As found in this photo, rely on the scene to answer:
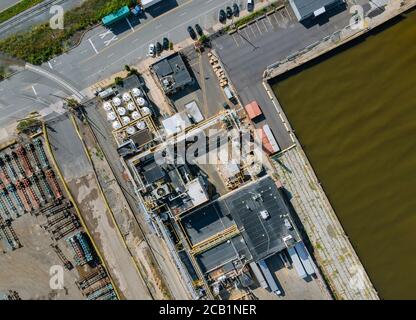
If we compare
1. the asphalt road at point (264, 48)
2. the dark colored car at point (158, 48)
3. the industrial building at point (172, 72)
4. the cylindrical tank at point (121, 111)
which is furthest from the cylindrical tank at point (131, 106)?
the asphalt road at point (264, 48)

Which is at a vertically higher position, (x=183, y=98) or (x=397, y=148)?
(x=183, y=98)

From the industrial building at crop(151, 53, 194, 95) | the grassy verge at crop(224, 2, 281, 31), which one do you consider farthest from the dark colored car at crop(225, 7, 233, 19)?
the industrial building at crop(151, 53, 194, 95)

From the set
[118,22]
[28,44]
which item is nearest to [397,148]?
[118,22]

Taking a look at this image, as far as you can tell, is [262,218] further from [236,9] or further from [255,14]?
[236,9]

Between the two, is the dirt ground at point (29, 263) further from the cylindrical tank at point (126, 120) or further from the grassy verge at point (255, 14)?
the grassy verge at point (255, 14)

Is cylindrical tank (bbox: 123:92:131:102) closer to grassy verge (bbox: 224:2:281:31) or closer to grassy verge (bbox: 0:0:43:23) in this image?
grassy verge (bbox: 224:2:281:31)

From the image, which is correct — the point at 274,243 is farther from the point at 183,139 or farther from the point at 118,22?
the point at 118,22

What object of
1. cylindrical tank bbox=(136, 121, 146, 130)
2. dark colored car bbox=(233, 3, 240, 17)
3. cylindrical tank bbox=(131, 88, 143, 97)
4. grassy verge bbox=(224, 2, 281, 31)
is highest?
dark colored car bbox=(233, 3, 240, 17)
